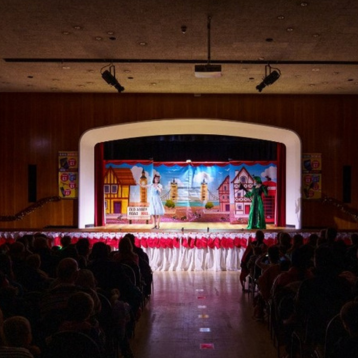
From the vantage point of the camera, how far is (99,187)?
1492cm

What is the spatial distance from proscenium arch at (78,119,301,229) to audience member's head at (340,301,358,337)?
990cm

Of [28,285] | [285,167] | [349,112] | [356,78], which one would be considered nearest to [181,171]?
[285,167]

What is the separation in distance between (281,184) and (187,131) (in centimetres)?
305

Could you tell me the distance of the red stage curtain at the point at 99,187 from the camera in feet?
48.3

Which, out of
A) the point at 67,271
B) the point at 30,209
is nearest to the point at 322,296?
the point at 67,271

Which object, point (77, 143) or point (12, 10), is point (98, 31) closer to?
point (12, 10)

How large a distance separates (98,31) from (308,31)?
300 centimetres

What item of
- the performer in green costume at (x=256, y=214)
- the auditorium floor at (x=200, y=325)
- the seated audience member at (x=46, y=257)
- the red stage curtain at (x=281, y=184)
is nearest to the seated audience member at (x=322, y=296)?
the auditorium floor at (x=200, y=325)

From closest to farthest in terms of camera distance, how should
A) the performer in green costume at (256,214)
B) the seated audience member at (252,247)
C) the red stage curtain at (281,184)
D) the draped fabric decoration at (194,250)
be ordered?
the seated audience member at (252,247) < the draped fabric decoration at (194,250) < the performer in green costume at (256,214) < the red stage curtain at (281,184)

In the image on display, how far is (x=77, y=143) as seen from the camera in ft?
43.1

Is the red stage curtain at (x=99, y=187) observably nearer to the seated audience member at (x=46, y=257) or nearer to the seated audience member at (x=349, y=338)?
the seated audience member at (x=46, y=257)

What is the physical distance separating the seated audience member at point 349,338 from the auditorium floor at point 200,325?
263 cm

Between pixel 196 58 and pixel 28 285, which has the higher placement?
pixel 196 58

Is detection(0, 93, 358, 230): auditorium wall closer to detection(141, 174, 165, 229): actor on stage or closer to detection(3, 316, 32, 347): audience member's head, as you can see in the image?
detection(141, 174, 165, 229): actor on stage
